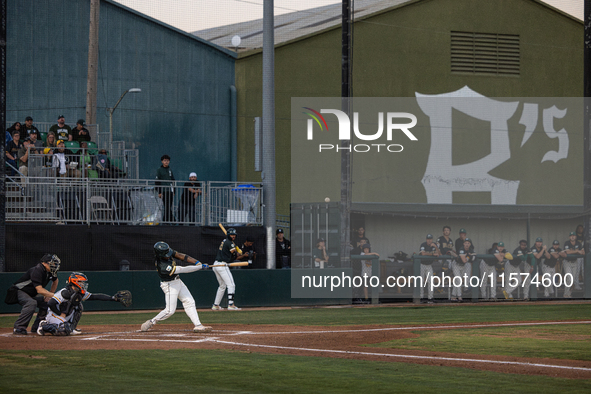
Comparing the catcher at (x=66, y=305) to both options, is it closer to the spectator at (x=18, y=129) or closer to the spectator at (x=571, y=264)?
the spectator at (x=18, y=129)

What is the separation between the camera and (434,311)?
62.2ft

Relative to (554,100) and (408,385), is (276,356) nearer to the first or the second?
(408,385)

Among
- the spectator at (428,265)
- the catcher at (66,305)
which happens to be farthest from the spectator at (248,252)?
the catcher at (66,305)

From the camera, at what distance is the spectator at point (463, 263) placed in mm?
22641

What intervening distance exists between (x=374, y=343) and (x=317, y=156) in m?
19.2

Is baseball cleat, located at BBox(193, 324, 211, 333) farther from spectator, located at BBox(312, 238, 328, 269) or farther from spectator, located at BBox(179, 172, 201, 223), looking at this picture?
spectator, located at BBox(312, 238, 328, 269)

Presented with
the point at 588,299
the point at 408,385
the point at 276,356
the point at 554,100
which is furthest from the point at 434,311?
the point at 554,100

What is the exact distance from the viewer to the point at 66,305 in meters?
13.1

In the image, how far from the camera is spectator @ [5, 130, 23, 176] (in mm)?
21000

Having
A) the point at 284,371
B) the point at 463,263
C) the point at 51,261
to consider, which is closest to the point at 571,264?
the point at 463,263

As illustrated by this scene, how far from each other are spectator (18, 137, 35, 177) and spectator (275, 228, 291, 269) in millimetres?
7053

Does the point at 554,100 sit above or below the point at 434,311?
above

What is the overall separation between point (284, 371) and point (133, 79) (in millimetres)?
23613

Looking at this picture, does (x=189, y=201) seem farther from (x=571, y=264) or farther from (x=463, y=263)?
(x=571, y=264)
